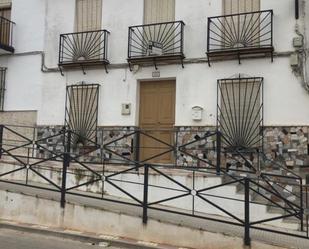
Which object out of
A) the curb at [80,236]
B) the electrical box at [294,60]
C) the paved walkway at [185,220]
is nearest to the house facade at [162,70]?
the electrical box at [294,60]

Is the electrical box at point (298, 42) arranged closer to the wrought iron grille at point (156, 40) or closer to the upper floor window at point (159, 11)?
the wrought iron grille at point (156, 40)

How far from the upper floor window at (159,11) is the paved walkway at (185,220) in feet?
19.4

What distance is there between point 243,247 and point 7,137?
918 cm

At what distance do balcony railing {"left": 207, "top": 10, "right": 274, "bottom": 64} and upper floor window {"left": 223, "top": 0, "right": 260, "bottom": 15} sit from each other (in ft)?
0.61

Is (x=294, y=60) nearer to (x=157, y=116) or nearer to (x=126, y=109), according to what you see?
(x=157, y=116)

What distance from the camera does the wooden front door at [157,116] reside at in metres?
11.9

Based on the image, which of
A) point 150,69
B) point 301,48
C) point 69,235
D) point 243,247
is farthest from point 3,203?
point 301,48

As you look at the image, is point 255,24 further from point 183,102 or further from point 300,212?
point 300,212

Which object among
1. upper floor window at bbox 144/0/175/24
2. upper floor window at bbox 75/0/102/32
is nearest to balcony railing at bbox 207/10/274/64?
upper floor window at bbox 144/0/175/24

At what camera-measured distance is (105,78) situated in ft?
41.2

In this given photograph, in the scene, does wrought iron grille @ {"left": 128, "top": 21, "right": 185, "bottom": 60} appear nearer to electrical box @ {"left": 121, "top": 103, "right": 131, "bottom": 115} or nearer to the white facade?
the white facade

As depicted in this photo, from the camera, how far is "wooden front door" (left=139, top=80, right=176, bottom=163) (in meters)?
11.9

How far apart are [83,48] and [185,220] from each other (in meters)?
7.12

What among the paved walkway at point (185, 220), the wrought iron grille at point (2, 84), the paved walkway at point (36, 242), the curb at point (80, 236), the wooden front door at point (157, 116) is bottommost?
the paved walkway at point (36, 242)
